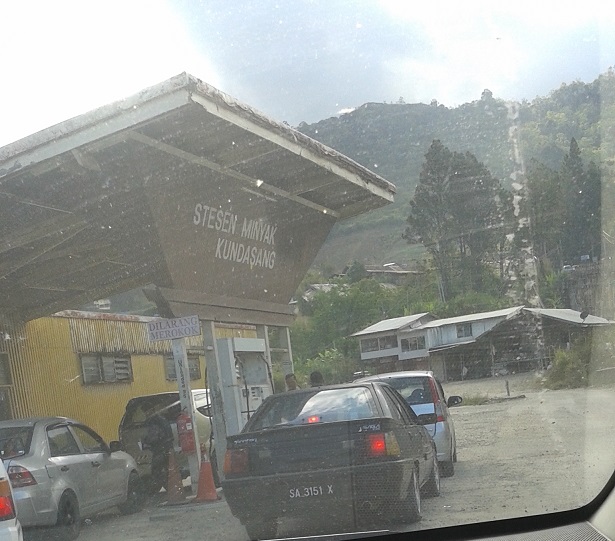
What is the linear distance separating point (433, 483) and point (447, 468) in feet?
3.42

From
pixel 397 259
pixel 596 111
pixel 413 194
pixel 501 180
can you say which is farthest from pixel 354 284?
pixel 596 111

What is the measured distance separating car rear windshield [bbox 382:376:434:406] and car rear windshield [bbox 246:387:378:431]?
1.54 m

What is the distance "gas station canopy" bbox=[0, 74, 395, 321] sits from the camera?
29.7 ft

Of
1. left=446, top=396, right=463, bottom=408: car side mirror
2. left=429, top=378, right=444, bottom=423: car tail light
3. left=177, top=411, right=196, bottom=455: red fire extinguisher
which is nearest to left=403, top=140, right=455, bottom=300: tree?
left=429, top=378, right=444, bottom=423: car tail light

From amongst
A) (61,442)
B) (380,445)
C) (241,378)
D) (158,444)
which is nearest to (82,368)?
(158,444)

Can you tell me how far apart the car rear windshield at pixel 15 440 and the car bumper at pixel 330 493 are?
2.77 meters

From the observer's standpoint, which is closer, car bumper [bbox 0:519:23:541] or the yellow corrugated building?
car bumper [bbox 0:519:23:541]

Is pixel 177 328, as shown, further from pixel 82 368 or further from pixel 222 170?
pixel 82 368

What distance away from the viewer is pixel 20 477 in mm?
8477

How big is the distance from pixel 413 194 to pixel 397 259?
741mm

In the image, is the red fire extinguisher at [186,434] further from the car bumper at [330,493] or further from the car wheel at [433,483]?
the car bumper at [330,493]

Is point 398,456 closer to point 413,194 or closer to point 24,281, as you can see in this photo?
point 413,194

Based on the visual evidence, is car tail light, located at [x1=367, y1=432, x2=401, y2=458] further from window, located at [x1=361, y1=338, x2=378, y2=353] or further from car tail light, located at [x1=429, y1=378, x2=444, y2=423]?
car tail light, located at [x1=429, y1=378, x2=444, y2=423]

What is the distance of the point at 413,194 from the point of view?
955cm
